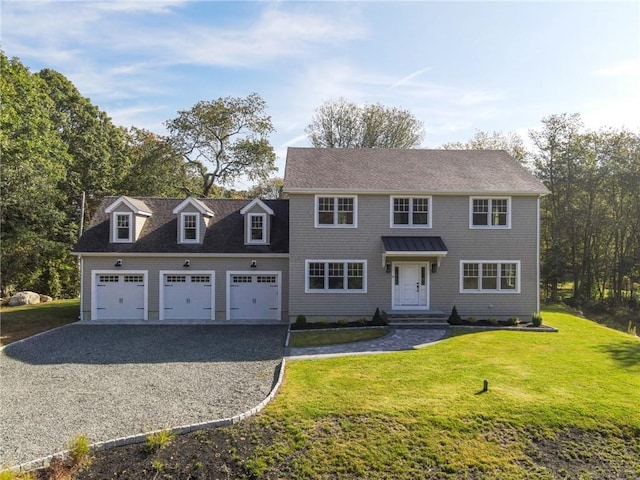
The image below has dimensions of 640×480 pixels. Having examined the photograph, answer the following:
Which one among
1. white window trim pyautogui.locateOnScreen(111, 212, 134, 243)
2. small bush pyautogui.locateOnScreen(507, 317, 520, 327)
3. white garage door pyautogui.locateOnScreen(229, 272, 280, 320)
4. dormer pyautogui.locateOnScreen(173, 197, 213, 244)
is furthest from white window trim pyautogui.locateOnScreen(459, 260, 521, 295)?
white window trim pyautogui.locateOnScreen(111, 212, 134, 243)

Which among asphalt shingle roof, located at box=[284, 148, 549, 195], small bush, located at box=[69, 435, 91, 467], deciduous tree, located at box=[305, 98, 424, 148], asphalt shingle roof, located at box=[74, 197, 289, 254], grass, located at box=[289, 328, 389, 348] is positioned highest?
deciduous tree, located at box=[305, 98, 424, 148]

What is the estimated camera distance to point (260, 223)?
1983 centimetres

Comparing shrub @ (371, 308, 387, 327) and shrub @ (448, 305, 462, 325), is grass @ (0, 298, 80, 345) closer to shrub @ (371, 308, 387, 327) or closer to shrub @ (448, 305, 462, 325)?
shrub @ (371, 308, 387, 327)

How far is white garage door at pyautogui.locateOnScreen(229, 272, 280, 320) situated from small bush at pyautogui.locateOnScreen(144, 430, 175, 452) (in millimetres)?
11582

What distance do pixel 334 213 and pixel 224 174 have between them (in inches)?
788

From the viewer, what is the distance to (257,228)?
1978 cm

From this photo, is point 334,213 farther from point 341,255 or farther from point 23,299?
point 23,299

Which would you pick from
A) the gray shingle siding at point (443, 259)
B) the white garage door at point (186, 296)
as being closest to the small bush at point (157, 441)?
the gray shingle siding at point (443, 259)

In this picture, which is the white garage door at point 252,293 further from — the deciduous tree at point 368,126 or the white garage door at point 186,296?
the deciduous tree at point 368,126

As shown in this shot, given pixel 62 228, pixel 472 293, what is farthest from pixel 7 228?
pixel 472 293

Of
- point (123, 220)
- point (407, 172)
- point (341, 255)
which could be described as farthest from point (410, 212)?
point (123, 220)

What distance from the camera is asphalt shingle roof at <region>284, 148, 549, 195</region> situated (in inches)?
720

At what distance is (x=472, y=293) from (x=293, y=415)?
40.3 feet

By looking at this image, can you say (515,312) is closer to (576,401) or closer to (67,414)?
(576,401)
